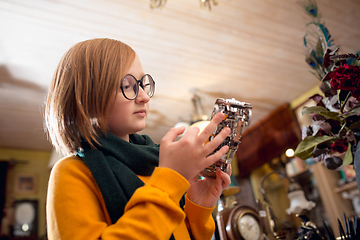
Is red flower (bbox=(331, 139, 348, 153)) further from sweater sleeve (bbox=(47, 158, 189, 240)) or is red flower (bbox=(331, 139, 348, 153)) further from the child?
sweater sleeve (bbox=(47, 158, 189, 240))

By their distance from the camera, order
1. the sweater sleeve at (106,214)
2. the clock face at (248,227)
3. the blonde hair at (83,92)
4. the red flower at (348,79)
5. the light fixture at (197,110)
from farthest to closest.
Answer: the light fixture at (197,110), the clock face at (248,227), the red flower at (348,79), the blonde hair at (83,92), the sweater sleeve at (106,214)

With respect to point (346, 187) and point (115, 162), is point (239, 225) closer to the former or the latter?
point (115, 162)

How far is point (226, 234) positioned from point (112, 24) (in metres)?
1.73

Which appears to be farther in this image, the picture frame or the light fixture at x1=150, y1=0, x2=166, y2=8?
the picture frame

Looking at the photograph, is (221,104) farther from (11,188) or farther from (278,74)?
(11,188)

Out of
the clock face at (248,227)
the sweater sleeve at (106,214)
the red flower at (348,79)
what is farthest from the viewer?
the clock face at (248,227)

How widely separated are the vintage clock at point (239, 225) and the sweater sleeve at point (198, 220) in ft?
2.01

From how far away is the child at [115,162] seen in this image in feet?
1.51

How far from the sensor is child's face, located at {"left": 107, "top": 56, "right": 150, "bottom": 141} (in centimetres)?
61

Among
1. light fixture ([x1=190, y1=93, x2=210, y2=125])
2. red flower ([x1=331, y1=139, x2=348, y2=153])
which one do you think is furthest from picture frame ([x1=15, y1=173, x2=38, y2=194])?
red flower ([x1=331, y1=139, x2=348, y2=153])

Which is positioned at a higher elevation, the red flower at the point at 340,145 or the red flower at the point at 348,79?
the red flower at the point at 348,79

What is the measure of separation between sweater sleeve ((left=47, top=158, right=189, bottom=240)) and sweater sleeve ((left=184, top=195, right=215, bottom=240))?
0.22m

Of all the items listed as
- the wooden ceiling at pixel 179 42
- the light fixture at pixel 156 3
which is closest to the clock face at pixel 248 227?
the wooden ceiling at pixel 179 42

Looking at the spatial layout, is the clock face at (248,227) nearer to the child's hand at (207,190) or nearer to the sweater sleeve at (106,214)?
the child's hand at (207,190)
